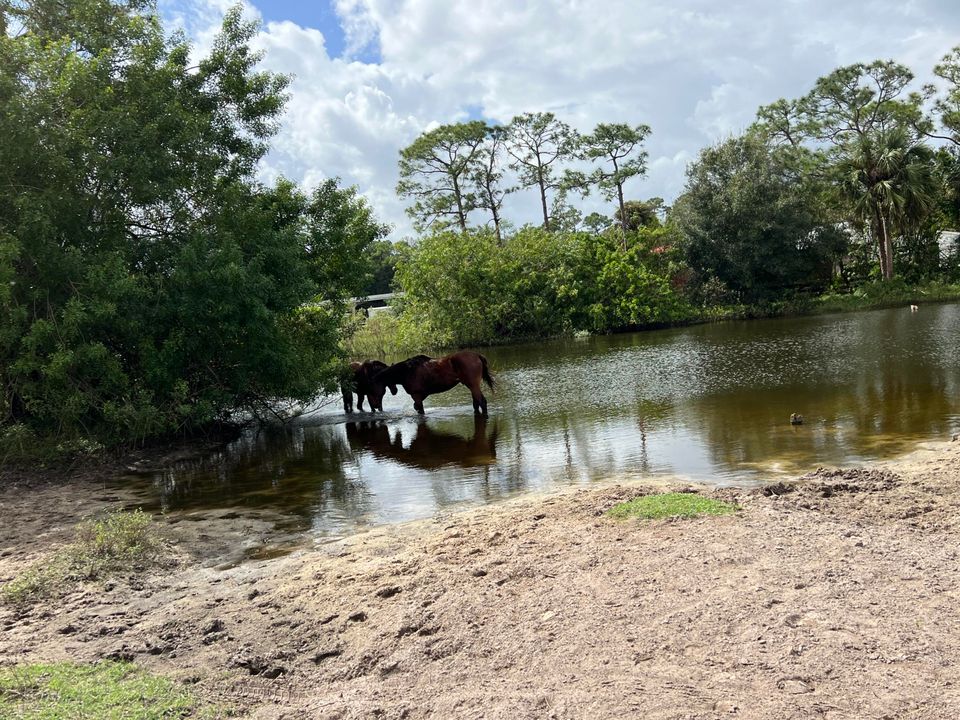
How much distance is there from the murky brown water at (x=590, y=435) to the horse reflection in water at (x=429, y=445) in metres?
0.05

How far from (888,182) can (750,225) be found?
7841 mm

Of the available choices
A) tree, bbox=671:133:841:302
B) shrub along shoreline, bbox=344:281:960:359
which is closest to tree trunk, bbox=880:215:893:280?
shrub along shoreline, bbox=344:281:960:359

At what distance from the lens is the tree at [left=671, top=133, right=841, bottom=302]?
4250 centimetres

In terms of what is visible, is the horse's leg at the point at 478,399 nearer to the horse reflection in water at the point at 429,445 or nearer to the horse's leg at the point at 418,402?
the horse reflection in water at the point at 429,445

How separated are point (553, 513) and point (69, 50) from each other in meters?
11.7

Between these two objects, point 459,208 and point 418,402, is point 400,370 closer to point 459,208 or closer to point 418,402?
point 418,402

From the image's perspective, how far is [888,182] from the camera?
42062 millimetres

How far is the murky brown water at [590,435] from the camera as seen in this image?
9.68 metres

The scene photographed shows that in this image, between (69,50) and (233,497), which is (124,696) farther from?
(69,50)

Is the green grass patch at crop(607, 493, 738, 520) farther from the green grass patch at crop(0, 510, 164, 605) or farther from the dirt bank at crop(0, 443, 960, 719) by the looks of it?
the green grass patch at crop(0, 510, 164, 605)

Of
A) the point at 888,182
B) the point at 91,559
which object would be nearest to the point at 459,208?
the point at 888,182

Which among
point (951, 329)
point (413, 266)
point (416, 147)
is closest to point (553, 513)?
point (951, 329)

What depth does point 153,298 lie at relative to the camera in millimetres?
12758

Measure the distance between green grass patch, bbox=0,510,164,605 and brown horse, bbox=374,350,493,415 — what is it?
9.17 m
